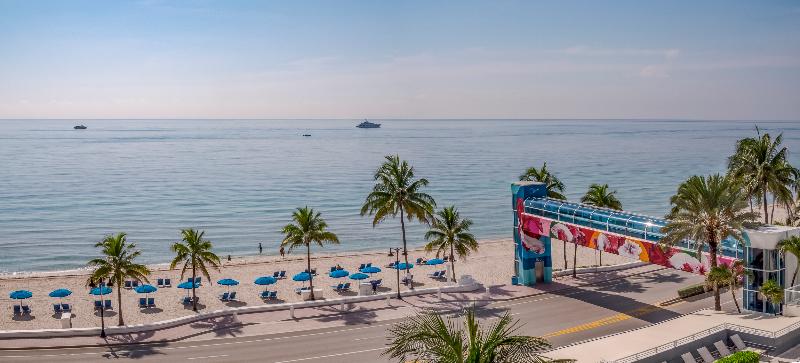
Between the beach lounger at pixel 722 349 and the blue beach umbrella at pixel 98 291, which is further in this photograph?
the blue beach umbrella at pixel 98 291

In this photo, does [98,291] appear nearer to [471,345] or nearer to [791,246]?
[471,345]

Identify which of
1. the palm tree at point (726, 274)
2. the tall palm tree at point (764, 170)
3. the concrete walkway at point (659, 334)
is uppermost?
the tall palm tree at point (764, 170)

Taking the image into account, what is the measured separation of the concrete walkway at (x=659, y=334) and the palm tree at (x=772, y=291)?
103 centimetres

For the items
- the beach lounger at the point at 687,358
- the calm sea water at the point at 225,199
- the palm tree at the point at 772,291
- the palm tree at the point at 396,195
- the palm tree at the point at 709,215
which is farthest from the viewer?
the calm sea water at the point at 225,199

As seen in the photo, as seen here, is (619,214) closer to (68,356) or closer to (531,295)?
(531,295)

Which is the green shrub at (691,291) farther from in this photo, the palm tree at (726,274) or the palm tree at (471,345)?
the palm tree at (471,345)

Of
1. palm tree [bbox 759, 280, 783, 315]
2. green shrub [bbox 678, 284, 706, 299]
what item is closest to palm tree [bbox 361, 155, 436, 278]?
green shrub [bbox 678, 284, 706, 299]

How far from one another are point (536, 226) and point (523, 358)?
33088mm

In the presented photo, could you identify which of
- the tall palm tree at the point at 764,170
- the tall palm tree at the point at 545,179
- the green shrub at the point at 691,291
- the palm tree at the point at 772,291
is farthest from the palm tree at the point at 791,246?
the tall palm tree at the point at 545,179

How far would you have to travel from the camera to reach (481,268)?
2628 inches

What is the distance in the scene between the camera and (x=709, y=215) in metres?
37.3

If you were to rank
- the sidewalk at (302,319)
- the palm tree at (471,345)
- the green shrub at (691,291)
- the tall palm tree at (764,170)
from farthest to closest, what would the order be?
1. the tall palm tree at (764,170)
2. the green shrub at (691,291)
3. the sidewalk at (302,319)
4. the palm tree at (471,345)

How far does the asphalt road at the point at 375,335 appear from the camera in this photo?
123 feet

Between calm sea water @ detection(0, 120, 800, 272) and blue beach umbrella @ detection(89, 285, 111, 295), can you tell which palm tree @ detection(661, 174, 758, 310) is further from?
calm sea water @ detection(0, 120, 800, 272)
